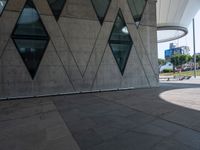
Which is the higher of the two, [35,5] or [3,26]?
[35,5]

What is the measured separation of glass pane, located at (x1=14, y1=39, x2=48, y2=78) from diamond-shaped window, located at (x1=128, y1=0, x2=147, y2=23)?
710 cm

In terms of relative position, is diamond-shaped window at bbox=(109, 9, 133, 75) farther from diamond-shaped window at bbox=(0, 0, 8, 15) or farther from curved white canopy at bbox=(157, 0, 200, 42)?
curved white canopy at bbox=(157, 0, 200, 42)

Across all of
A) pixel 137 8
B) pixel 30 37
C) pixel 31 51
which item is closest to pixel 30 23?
pixel 30 37

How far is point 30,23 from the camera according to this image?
10.4 meters

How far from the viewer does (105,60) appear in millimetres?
12305

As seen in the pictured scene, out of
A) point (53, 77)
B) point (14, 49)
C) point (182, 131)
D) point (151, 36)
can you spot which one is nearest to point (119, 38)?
point (151, 36)

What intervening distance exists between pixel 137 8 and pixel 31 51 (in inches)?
343

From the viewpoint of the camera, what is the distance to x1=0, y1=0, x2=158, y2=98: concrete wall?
9.91 metres

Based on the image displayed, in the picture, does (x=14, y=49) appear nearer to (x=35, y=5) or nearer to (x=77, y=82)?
(x=35, y=5)

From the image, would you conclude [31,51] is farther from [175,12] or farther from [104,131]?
[175,12]

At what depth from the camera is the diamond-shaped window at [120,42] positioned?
41.6 ft

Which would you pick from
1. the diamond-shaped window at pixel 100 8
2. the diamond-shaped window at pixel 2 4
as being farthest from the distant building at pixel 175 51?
the diamond-shaped window at pixel 2 4

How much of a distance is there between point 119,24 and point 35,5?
19.3 feet

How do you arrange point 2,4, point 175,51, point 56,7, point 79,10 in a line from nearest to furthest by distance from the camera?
point 2,4
point 56,7
point 79,10
point 175,51
